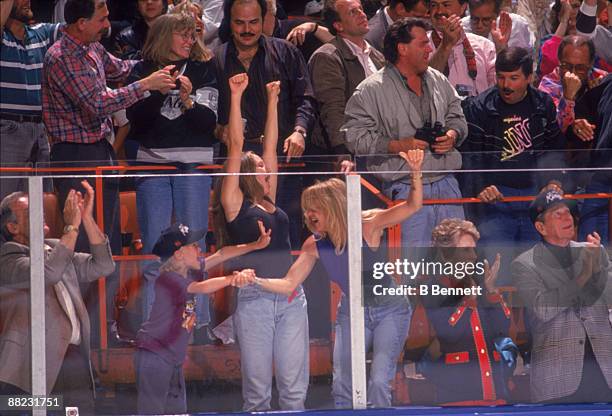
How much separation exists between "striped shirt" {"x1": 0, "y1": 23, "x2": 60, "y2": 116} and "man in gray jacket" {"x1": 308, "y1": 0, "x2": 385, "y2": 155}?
175 cm

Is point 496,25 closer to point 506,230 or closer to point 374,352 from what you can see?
point 506,230

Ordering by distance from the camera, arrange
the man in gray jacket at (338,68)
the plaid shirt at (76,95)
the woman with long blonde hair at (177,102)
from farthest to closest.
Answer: the man in gray jacket at (338,68)
the woman with long blonde hair at (177,102)
the plaid shirt at (76,95)

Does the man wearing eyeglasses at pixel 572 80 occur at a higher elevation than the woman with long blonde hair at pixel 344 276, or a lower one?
higher

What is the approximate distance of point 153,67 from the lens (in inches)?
297

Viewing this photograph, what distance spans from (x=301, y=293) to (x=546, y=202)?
1377 mm

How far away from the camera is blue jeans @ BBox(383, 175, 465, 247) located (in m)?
6.22

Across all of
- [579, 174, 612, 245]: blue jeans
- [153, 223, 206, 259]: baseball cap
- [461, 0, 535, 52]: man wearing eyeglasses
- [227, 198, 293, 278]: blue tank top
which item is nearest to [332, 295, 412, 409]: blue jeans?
[227, 198, 293, 278]: blue tank top

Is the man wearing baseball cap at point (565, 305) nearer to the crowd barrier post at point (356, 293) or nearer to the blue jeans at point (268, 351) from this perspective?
the crowd barrier post at point (356, 293)

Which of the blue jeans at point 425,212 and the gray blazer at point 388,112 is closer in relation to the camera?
the blue jeans at point 425,212

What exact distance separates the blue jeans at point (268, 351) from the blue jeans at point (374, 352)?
0.17 m

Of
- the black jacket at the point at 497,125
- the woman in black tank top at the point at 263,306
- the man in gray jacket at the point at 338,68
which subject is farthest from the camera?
the man in gray jacket at the point at 338,68

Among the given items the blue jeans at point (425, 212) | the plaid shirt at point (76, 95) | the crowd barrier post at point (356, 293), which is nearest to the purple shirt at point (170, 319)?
the crowd barrier post at point (356, 293)

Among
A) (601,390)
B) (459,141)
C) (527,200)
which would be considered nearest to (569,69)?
(459,141)

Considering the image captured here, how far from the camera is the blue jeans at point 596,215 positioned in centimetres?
632
